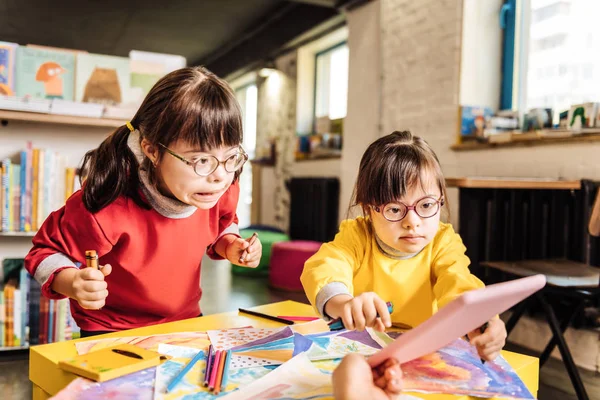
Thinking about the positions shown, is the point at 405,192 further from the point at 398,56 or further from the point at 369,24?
the point at 369,24

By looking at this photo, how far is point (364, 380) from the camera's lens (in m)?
0.58

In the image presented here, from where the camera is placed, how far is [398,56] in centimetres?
402

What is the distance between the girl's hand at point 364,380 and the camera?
57 cm

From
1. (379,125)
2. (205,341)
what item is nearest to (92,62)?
(205,341)

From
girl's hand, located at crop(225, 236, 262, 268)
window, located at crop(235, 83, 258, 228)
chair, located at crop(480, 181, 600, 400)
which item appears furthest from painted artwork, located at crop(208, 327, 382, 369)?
window, located at crop(235, 83, 258, 228)

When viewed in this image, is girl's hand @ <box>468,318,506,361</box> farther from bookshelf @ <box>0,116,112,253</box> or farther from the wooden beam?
the wooden beam

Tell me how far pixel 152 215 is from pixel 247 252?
0.22m

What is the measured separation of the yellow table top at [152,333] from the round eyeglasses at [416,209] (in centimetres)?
26

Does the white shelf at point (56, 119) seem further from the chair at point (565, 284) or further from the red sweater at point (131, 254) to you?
the chair at point (565, 284)

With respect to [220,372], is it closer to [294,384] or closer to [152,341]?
[294,384]

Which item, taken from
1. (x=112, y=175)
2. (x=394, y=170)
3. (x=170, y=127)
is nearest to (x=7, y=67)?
(x=112, y=175)

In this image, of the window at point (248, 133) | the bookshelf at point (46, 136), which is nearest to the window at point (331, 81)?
the window at point (248, 133)

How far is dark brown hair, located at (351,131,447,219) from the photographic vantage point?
0.94m

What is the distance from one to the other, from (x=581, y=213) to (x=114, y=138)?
2154 mm
